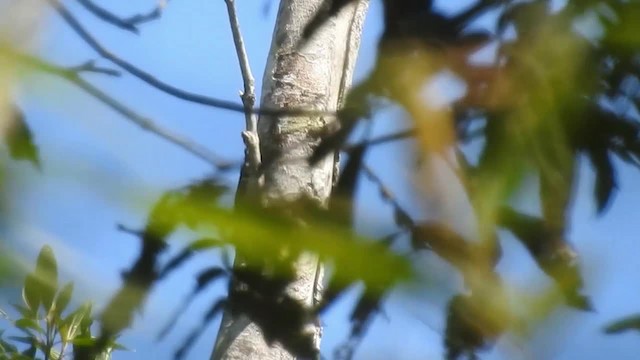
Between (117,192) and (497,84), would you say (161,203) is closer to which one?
(117,192)

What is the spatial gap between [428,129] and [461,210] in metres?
0.03

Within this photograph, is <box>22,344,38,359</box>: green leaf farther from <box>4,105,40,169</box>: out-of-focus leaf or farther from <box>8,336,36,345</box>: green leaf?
<box>4,105,40,169</box>: out-of-focus leaf

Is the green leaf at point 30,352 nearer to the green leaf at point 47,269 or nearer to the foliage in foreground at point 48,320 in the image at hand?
the foliage in foreground at point 48,320

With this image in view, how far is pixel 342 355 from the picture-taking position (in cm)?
39

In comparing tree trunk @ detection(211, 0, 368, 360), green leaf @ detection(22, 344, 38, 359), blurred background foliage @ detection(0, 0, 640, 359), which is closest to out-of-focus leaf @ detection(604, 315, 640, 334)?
blurred background foliage @ detection(0, 0, 640, 359)

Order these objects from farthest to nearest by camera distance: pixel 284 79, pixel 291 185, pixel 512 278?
1. pixel 284 79
2. pixel 291 185
3. pixel 512 278

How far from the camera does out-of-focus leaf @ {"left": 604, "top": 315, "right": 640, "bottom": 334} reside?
0.31 meters

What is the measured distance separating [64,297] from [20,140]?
0.20 feet

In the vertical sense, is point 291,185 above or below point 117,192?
above

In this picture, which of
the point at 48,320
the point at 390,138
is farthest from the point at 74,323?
the point at 390,138

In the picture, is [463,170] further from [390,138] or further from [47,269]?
Result: [47,269]

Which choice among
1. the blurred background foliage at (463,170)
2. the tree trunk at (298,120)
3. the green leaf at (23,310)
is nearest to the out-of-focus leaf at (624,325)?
the blurred background foliage at (463,170)

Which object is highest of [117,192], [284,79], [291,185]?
[284,79]

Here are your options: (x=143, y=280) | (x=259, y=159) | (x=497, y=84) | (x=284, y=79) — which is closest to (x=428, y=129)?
(x=497, y=84)
